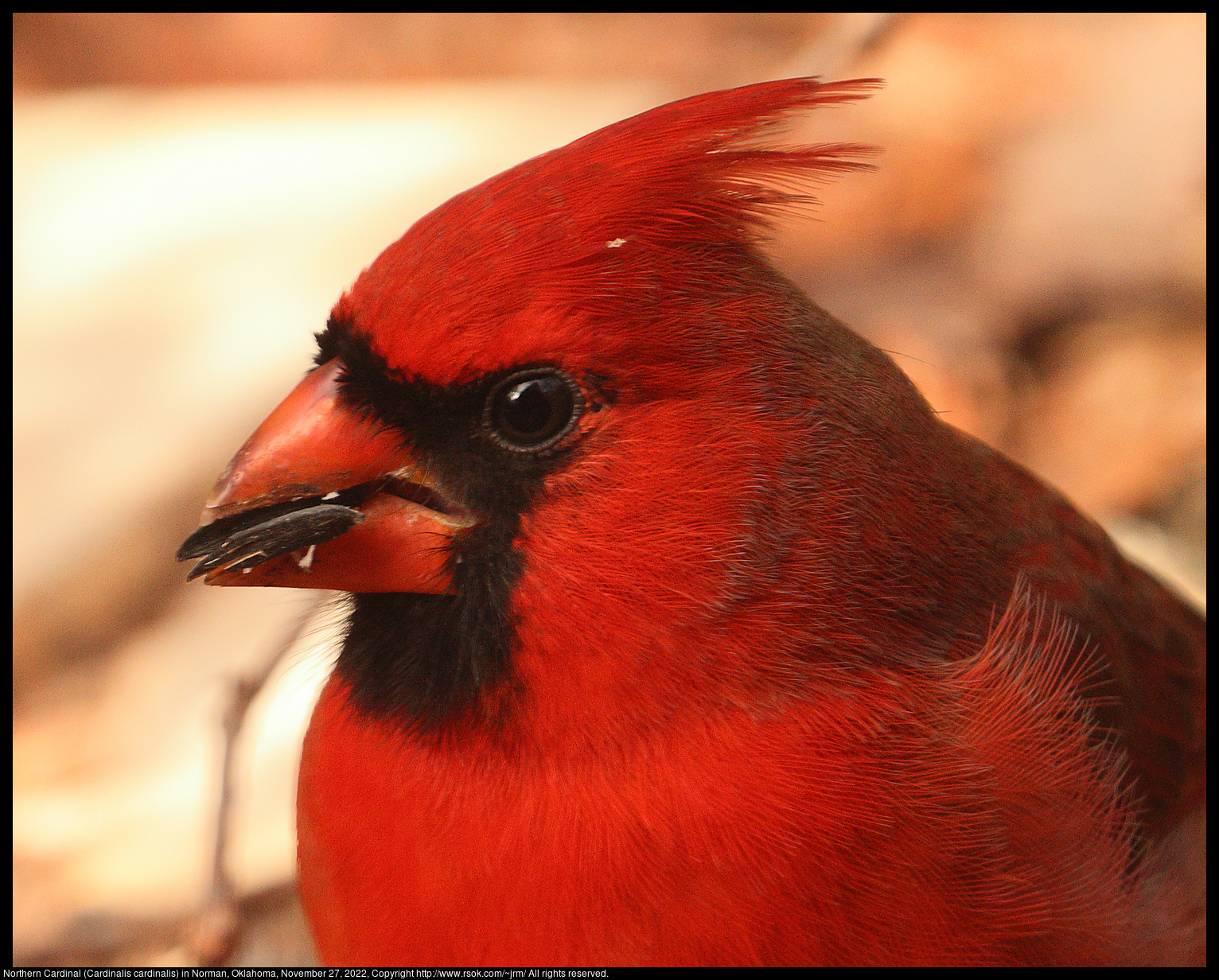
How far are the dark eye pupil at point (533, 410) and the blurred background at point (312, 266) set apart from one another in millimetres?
1549

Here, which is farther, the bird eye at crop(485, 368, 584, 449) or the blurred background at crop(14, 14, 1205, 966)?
the blurred background at crop(14, 14, 1205, 966)

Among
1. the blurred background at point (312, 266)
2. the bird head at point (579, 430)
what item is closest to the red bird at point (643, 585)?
the bird head at point (579, 430)

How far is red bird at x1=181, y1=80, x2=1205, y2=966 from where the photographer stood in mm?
1347

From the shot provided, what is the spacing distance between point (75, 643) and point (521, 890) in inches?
82.0

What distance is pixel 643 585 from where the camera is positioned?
133 cm

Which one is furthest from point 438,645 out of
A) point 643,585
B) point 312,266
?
point 312,266

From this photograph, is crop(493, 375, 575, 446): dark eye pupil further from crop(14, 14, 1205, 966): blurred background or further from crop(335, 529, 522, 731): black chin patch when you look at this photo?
crop(14, 14, 1205, 966): blurred background

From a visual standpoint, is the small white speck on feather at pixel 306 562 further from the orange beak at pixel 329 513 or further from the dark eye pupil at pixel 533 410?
the dark eye pupil at pixel 533 410

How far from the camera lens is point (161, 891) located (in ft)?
8.36

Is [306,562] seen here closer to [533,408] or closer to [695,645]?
[533,408]

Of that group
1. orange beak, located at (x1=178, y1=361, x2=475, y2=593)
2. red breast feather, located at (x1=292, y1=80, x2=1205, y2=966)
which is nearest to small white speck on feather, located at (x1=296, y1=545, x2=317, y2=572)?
orange beak, located at (x1=178, y1=361, x2=475, y2=593)

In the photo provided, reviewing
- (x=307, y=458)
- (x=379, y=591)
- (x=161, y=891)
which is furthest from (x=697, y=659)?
(x=161, y=891)

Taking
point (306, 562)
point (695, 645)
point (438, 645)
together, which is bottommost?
point (695, 645)

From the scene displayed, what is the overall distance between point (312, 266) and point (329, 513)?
2213mm
